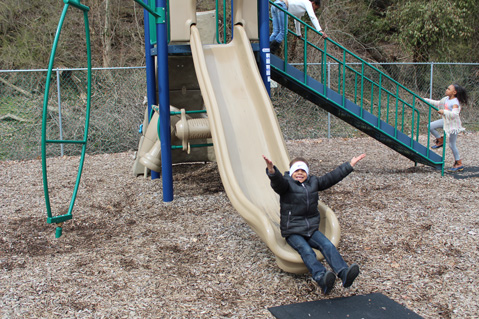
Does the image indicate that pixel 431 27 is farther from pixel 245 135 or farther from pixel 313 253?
pixel 313 253

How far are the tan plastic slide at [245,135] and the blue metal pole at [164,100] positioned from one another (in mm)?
355

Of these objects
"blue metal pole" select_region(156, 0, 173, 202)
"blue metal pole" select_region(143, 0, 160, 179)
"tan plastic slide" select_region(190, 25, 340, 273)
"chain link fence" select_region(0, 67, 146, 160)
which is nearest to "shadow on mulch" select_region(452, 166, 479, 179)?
"tan plastic slide" select_region(190, 25, 340, 273)

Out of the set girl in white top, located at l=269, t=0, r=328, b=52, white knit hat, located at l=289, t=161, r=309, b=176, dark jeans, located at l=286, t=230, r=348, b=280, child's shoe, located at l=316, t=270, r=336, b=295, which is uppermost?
girl in white top, located at l=269, t=0, r=328, b=52

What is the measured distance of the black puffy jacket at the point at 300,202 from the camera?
11.2 ft

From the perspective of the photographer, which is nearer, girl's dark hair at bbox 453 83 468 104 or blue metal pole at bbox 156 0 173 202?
blue metal pole at bbox 156 0 173 202

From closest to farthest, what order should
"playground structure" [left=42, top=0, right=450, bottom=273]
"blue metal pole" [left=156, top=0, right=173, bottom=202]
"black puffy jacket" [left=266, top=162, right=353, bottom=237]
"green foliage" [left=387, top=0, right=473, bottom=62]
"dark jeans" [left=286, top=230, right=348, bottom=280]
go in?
"dark jeans" [left=286, top=230, right=348, bottom=280]
"black puffy jacket" [left=266, top=162, right=353, bottom=237]
"playground structure" [left=42, top=0, right=450, bottom=273]
"blue metal pole" [left=156, top=0, right=173, bottom=202]
"green foliage" [left=387, top=0, right=473, bottom=62]

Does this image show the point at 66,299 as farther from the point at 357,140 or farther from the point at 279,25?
the point at 357,140

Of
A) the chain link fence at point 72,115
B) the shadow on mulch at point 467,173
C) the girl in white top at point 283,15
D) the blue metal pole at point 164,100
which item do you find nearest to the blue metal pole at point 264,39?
the girl in white top at point 283,15

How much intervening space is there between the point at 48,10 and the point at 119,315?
39.3 feet

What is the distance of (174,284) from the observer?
3.47m

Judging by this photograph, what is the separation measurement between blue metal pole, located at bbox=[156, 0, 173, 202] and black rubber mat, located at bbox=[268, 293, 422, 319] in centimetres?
286

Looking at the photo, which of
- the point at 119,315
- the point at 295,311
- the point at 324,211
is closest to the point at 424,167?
the point at 324,211

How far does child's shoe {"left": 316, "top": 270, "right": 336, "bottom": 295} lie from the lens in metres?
3.04

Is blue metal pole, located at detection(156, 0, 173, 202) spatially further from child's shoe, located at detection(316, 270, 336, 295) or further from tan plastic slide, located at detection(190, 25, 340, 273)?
child's shoe, located at detection(316, 270, 336, 295)
